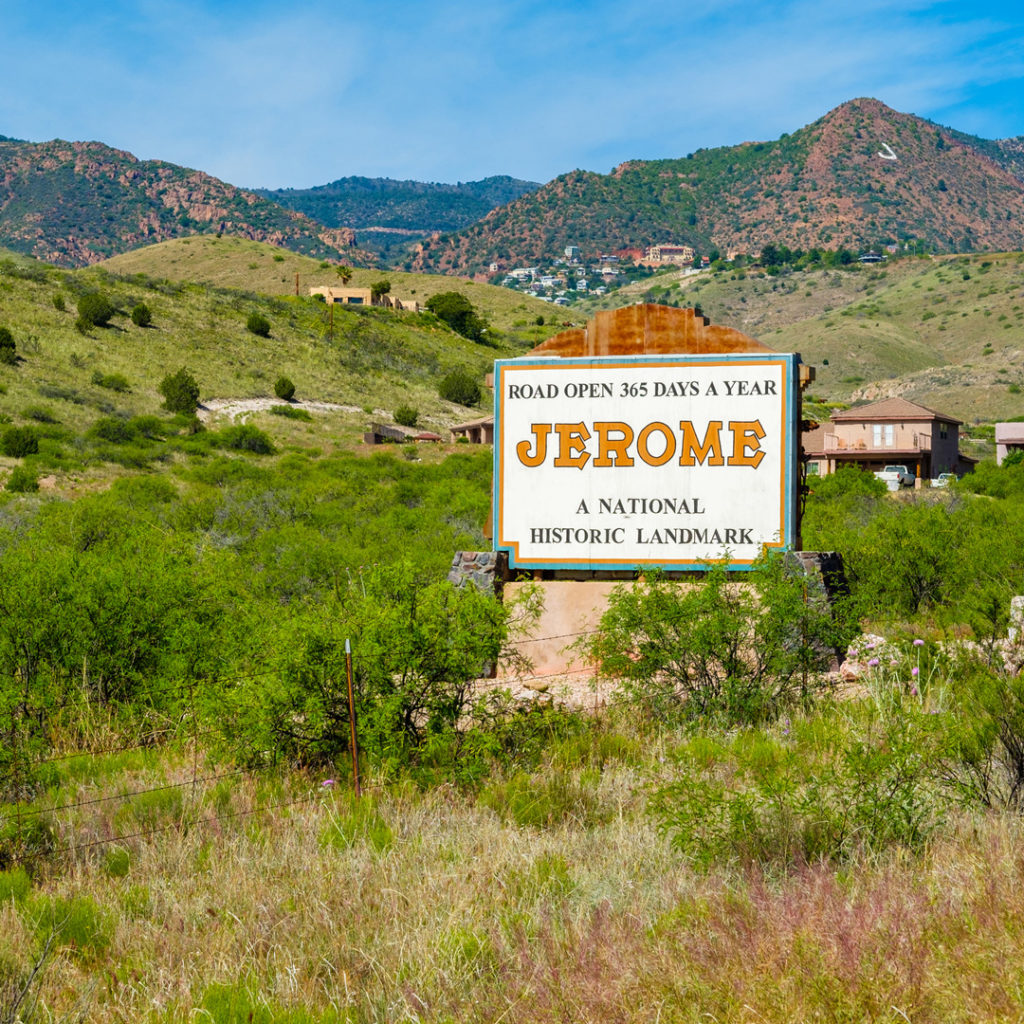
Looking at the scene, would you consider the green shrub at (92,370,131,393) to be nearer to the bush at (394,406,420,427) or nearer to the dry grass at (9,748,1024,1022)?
the bush at (394,406,420,427)

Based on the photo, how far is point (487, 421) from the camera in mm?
54500

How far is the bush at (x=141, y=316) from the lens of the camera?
198ft

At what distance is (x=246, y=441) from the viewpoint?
4472cm

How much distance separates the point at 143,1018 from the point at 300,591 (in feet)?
43.7

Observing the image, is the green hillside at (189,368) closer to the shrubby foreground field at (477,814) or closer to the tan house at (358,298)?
the tan house at (358,298)

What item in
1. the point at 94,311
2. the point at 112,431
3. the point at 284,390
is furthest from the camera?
the point at 94,311

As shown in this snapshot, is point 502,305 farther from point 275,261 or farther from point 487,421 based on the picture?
point 487,421

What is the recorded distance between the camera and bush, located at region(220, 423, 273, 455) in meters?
44.3

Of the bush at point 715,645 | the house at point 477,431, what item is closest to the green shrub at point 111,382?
the house at point 477,431

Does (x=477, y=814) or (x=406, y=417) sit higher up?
(x=406, y=417)

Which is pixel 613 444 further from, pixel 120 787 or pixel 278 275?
pixel 278 275

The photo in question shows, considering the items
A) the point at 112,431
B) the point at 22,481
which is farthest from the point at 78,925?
the point at 112,431

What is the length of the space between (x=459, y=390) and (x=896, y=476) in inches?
1121

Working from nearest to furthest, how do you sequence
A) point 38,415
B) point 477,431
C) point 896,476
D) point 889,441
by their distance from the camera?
point 38,415 < point 896,476 < point 477,431 < point 889,441
